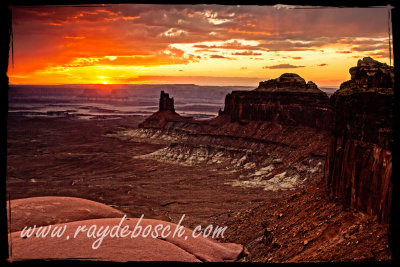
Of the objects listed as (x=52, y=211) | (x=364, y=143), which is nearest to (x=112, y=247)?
(x=52, y=211)

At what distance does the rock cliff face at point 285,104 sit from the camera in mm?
93069

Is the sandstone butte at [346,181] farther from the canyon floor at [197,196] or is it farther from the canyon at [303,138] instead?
the canyon floor at [197,196]

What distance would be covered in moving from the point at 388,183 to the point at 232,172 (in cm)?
6994

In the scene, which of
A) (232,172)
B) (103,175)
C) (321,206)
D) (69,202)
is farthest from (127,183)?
(321,206)

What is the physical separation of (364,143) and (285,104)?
257 feet

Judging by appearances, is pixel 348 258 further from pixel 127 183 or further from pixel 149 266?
pixel 127 183

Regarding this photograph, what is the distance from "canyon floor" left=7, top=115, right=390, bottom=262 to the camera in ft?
73.8

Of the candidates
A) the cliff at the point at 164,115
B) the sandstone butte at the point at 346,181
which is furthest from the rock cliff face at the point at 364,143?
the cliff at the point at 164,115

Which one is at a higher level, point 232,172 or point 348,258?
point 348,258

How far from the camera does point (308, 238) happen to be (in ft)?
80.8

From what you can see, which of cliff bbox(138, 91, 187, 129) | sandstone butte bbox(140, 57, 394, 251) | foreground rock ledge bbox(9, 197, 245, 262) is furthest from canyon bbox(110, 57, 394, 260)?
foreground rock ledge bbox(9, 197, 245, 262)

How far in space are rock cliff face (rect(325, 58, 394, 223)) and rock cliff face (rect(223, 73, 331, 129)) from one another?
6124 centimetres
